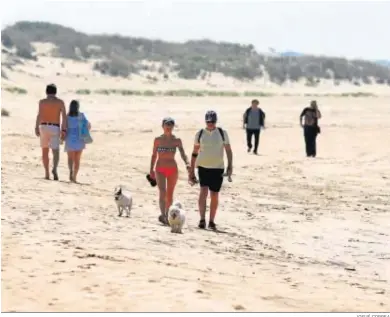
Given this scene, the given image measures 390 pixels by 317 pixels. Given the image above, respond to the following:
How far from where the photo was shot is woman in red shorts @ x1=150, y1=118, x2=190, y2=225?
38.5 ft

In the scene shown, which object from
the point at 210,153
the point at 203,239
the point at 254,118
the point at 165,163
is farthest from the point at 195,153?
the point at 254,118

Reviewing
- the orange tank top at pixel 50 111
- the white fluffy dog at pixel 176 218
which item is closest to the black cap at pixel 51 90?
the orange tank top at pixel 50 111

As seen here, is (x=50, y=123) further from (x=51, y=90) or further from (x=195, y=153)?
(x=195, y=153)

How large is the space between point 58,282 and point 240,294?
1.44 metres

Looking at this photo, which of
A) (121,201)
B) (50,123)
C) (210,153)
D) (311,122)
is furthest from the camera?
(311,122)

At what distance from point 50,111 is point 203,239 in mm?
4772

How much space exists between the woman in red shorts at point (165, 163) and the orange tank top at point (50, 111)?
3.26m

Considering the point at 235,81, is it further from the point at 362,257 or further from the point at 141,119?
the point at 362,257

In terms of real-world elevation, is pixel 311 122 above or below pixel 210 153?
below

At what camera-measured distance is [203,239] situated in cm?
1088

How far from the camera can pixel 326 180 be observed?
18.9 metres

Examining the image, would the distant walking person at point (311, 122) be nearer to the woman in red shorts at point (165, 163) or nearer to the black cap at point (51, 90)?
the black cap at point (51, 90)

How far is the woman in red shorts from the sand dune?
361mm

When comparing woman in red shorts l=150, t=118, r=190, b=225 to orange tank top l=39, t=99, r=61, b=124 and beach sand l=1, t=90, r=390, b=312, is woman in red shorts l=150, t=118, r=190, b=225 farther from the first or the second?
orange tank top l=39, t=99, r=61, b=124
